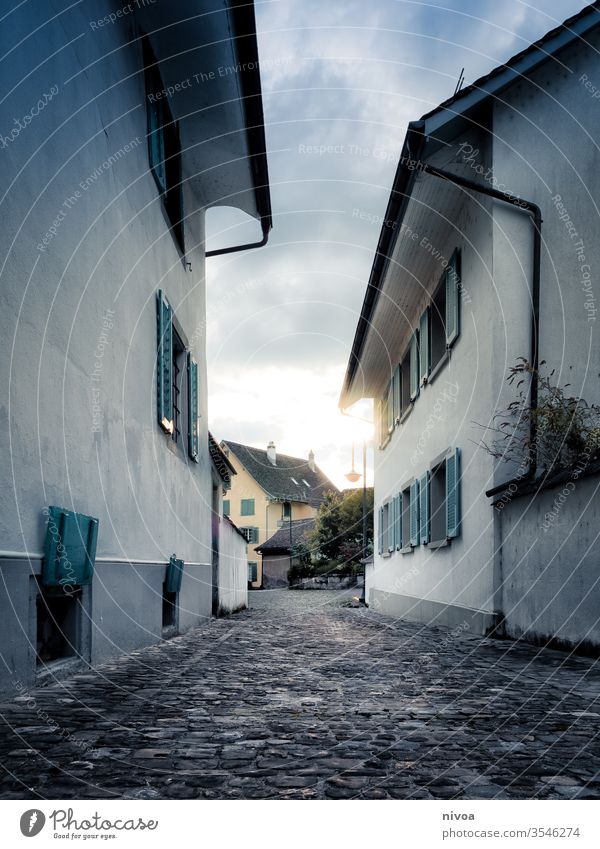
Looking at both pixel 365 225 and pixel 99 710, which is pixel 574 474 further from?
pixel 365 225

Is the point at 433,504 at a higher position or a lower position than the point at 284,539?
higher

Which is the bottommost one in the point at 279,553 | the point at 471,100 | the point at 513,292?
the point at 279,553

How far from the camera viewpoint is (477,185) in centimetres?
831

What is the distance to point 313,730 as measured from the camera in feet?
11.5

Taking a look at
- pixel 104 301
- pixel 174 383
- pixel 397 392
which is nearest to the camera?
pixel 104 301

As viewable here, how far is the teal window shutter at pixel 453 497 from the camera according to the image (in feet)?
31.6

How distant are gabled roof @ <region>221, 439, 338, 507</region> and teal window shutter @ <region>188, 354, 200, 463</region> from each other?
139ft

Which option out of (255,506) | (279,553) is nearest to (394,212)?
(279,553)

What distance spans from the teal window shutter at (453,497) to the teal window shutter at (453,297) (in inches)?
61.6

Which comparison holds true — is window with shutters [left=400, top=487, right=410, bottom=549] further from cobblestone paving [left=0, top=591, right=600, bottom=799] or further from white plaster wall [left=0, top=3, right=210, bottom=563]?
cobblestone paving [left=0, top=591, right=600, bottom=799]
